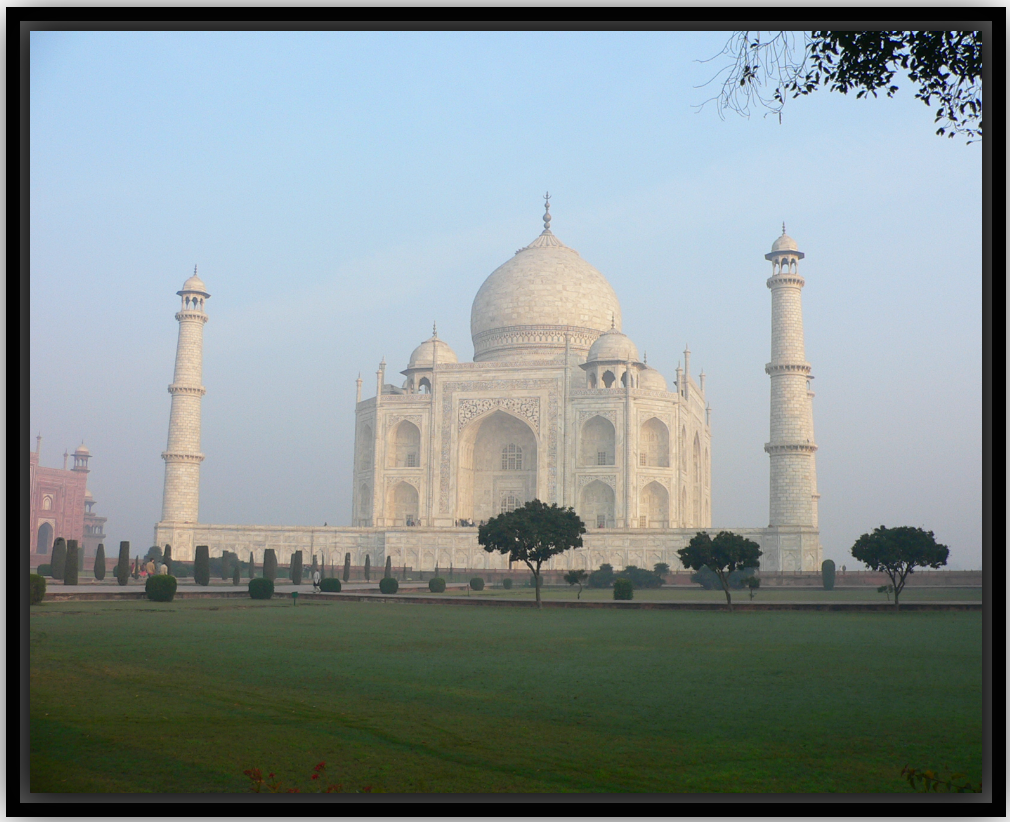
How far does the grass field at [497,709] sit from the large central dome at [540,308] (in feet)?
92.9

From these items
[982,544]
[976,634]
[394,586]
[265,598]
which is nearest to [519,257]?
[394,586]

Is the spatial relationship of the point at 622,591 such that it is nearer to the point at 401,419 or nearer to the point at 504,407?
the point at 504,407

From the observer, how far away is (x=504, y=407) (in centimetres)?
3631

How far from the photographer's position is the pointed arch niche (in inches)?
1452

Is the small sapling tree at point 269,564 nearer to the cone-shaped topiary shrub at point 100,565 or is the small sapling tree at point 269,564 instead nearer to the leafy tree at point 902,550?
the cone-shaped topiary shrub at point 100,565

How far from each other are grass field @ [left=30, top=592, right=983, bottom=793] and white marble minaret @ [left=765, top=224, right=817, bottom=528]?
19482mm

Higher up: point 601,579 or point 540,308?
point 540,308

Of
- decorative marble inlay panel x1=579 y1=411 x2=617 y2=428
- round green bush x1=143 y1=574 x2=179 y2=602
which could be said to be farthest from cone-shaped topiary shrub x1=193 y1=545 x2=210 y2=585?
decorative marble inlay panel x1=579 y1=411 x2=617 y2=428

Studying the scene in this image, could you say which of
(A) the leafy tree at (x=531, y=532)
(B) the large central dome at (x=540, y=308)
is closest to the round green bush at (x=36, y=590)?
(A) the leafy tree at (x=531, y=532)

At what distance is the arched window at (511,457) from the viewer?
37616 millimetres

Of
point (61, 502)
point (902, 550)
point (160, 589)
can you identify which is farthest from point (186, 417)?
point (902, 550)

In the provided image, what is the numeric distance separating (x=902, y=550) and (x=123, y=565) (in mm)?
16273

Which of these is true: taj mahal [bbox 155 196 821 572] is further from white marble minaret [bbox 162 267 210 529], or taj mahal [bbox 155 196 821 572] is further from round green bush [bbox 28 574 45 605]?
round green bush [bbox 28 574 45 605]

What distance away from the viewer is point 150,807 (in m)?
3.77
